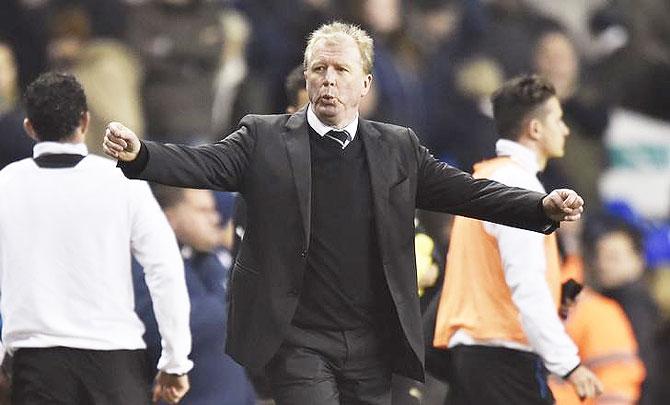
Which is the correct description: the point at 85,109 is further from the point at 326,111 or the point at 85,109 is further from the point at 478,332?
the point at 478,332

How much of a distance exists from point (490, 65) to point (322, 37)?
7.33 m

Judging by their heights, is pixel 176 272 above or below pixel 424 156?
below

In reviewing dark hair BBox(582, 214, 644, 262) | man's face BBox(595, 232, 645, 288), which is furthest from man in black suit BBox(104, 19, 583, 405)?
dark hair BBox(582, 214, 644, 262)

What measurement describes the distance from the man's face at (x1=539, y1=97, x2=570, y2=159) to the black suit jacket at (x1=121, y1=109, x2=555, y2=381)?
1.48 metres

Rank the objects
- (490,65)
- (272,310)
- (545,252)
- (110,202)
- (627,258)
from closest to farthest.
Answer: (272,310) < (110,202) < (545,252) < (627,258) < (490,65)

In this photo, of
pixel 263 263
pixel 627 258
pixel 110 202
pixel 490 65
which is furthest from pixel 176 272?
pixel 490 65

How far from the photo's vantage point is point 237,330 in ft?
26.3

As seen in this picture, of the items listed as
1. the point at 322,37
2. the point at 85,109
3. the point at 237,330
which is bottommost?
the point at 237,330

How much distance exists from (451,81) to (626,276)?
2.84 metres

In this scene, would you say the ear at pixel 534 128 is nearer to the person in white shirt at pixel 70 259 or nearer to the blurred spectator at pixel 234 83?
the person in white shirt at pixel 70 259

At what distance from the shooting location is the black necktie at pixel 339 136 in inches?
313

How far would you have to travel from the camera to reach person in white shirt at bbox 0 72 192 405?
8.63 m

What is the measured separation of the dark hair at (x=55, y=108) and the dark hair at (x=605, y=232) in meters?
4.95

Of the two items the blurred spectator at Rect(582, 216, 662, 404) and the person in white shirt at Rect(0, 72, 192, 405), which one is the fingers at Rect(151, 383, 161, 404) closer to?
the person in white shirt at Rect(0, 72, 192, 405)
